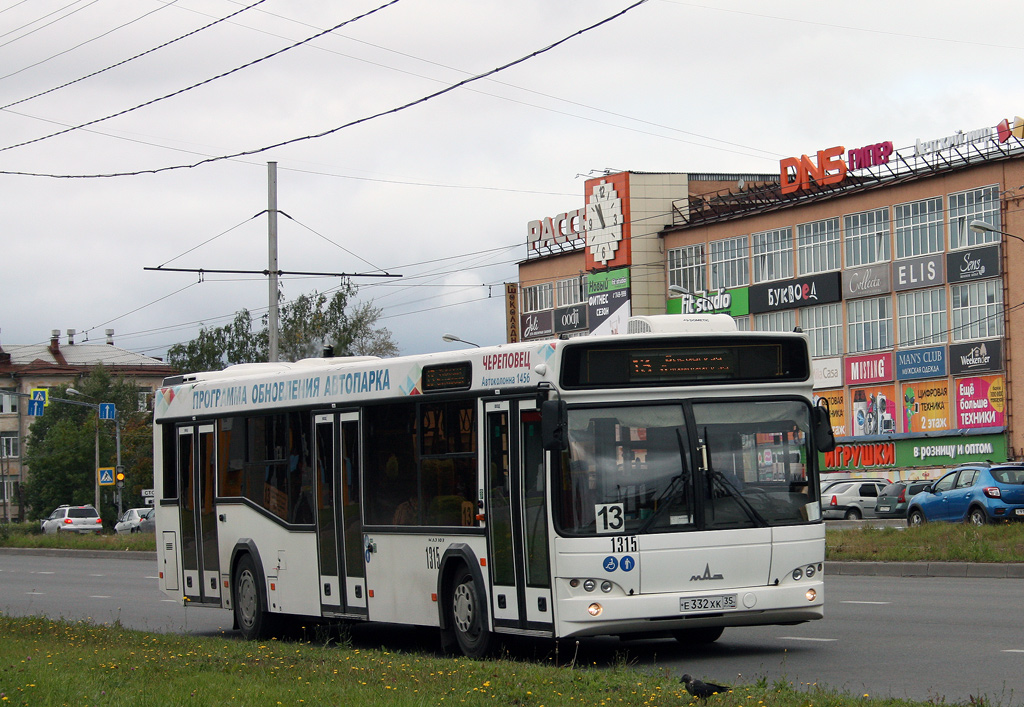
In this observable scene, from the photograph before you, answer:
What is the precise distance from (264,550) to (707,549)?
585 cm

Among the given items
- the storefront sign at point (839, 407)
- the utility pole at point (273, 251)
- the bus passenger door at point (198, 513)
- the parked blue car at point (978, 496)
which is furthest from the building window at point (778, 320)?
the bus passenger door at point (198, 513)

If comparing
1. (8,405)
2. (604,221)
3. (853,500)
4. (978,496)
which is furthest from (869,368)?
(8,405)

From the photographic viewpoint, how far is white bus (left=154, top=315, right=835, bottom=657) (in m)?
11.6

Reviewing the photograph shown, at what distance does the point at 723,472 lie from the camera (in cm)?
1184

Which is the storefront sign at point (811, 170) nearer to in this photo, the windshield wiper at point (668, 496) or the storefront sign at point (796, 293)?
the storefront sign at point (796, 293)

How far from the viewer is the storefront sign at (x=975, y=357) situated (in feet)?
190

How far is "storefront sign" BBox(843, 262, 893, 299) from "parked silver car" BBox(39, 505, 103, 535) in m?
34.6

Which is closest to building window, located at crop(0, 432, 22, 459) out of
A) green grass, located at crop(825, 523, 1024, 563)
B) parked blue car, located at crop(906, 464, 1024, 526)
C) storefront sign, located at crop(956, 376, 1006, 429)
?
storefront sign, located at crop(956, 376, 1006, 429)

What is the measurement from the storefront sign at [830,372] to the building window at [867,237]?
444 cm

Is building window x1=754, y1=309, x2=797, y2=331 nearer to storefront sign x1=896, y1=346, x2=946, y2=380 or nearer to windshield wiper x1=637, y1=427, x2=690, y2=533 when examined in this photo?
storefront sign x1=896, y1=346, x2=946, y2=380

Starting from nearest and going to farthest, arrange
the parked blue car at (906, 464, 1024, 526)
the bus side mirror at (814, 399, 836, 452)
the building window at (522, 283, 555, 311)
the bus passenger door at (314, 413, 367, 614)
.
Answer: the bus side mirror at (814, 399, 836, 452), the bus passenger door at (314, 413, 367, 614), the parked blue car at (906, 464, 1024, 526), the building window at (522, 283, 555, 311)

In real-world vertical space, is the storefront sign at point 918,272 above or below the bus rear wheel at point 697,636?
above

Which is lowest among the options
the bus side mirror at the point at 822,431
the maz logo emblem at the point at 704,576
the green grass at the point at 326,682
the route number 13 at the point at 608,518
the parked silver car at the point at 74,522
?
the parked silver car at the point at 74,522

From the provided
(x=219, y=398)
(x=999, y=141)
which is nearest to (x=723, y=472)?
(x=219, y=398)
